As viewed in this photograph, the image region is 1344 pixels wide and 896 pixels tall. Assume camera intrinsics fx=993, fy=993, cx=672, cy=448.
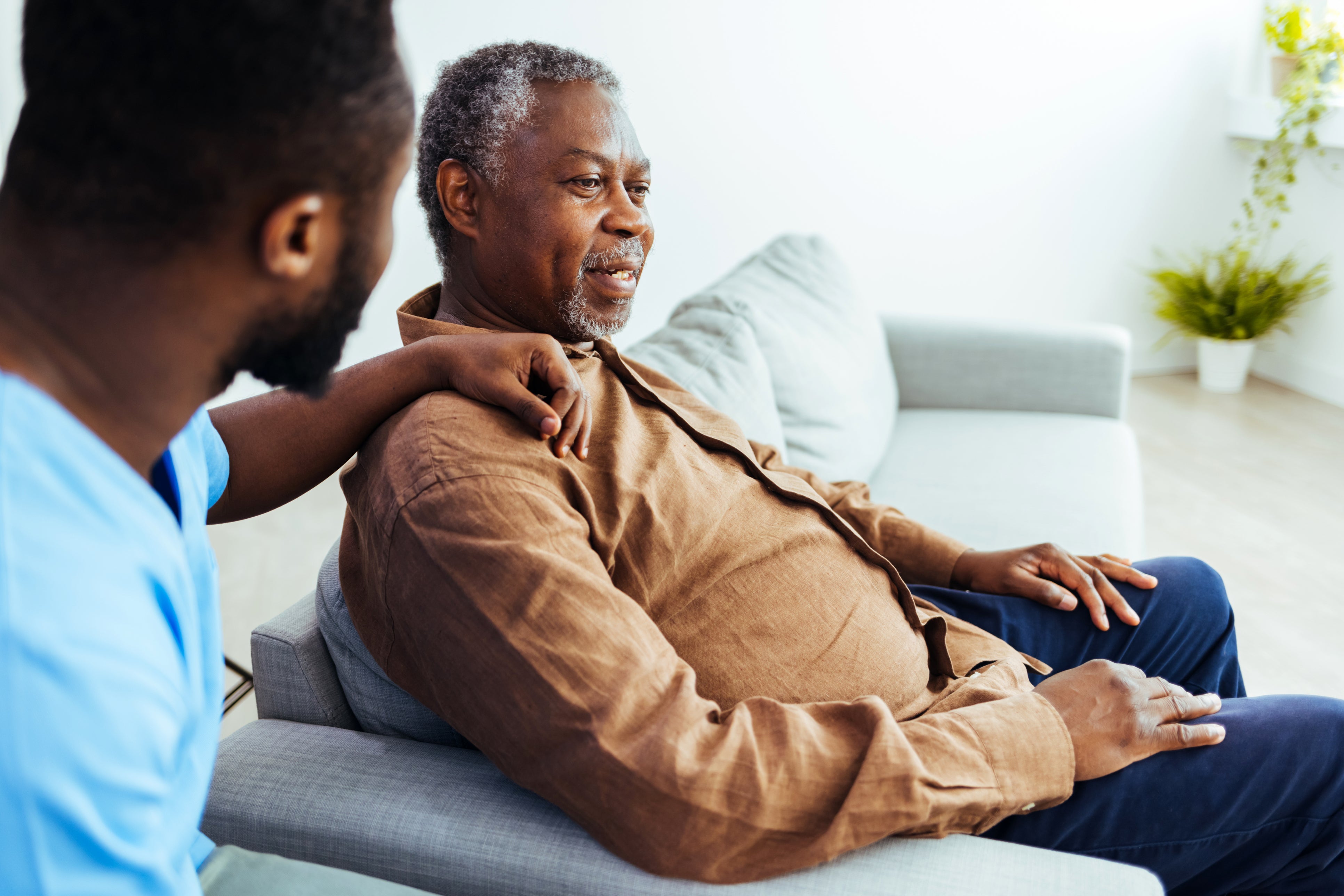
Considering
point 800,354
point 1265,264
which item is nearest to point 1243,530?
point 800,354

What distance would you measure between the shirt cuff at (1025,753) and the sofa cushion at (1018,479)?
868 millimetres

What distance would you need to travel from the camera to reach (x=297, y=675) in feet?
3.54

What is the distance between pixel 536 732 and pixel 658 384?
75 cm

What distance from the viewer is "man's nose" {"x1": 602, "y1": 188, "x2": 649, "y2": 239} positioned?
1.25 meters

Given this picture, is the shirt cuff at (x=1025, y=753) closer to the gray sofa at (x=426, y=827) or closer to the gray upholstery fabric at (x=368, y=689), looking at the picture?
the gray sofa at (x=426, y=827)

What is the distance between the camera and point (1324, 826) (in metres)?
1.01

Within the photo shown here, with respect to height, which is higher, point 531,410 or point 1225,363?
point 531,410

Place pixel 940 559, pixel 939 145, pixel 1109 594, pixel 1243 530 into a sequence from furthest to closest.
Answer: pixel 939 145
pixel 1243 530
pixel 940 559
pixel 1109 594

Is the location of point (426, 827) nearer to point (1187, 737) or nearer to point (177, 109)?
point (177, 109)

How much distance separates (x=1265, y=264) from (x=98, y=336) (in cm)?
451

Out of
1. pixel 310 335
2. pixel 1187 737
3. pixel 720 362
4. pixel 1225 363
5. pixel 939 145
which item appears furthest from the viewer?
pixel 1225 363

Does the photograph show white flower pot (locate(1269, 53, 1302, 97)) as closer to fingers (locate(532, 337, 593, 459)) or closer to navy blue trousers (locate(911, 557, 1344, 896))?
navy blue trousers (locate(911, 557, 1344, 896))

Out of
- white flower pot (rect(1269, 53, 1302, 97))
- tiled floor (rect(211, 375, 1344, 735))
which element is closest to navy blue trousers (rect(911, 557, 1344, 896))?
tiled floor (rect(211, 375, 1344, 735))

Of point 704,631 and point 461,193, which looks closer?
point 704,631
